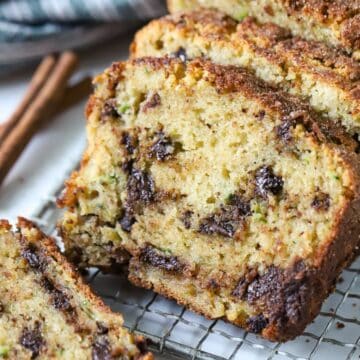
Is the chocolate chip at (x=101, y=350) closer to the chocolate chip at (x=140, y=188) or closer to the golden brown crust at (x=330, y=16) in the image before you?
the chocolate chip at (x=140, y=188)

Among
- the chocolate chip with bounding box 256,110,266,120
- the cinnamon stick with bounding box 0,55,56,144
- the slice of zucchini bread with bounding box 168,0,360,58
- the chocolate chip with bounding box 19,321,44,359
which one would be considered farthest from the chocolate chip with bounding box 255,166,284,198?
the cinnamon stick with bounding box 0,55,56,144

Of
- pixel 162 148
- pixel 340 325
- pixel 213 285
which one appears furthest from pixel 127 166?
pixel 340 325

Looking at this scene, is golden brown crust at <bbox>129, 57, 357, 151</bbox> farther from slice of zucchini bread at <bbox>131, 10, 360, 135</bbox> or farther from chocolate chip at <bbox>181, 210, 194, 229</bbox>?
chocolate chip at <bbox>181, 210, 194, 229</bbox>

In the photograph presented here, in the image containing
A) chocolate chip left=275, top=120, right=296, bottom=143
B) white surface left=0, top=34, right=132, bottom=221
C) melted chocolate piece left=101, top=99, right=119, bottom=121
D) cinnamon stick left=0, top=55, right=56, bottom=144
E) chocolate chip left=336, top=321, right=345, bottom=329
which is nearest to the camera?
chocolate chip left=275, top=120, right=296, bottom=143

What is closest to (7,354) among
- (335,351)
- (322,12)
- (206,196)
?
(206,196)

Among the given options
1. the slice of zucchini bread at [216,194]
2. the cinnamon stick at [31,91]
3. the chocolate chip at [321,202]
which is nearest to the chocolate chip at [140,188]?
the slice of zucchini bread at [216,194]

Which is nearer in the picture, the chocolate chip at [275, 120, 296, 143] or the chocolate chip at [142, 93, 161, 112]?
the chocolate chip at [275, 120, 296, 143]

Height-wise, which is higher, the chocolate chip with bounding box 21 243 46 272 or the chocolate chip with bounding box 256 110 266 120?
the chocolate chip with bounding box 256 110 266 120
